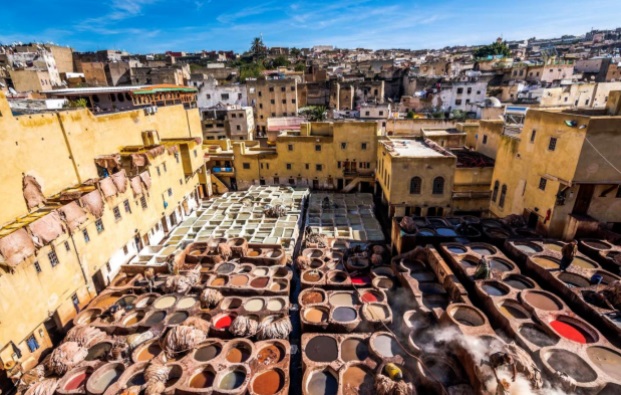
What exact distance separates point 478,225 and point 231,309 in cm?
1599

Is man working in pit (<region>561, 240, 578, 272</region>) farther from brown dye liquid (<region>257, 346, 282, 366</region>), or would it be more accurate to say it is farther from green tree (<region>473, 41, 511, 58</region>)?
green tree (<region>473, 41, 511, 58</region>)

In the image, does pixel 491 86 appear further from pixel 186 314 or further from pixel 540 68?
pixel 186 314

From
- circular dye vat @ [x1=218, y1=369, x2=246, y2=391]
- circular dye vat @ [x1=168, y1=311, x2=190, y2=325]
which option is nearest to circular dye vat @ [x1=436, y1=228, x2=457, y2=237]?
circular dye vat @ [x1=218, y1=369, x2=246, y2=391]

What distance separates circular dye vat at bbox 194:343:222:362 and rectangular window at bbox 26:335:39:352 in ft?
25.5

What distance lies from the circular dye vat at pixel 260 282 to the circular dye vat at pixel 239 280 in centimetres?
48

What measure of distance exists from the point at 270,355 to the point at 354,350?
3722 millimetres

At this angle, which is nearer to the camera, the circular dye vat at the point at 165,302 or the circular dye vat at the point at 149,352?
the circular dye vat at the point at 149,352

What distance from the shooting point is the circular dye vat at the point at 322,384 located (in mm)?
12141

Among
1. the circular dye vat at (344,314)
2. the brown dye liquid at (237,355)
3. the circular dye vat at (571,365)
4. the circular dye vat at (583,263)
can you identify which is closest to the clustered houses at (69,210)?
the brown dye liquid at (237,355)

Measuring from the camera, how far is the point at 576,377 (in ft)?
33.3

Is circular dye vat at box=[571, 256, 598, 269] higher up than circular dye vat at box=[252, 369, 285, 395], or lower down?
higher up

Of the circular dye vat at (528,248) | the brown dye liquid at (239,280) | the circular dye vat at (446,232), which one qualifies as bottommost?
the brown dye liquid at (239,280)

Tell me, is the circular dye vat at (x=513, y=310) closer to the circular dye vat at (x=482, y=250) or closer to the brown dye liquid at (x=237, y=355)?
the circular dye vat at (x=482, y=250)

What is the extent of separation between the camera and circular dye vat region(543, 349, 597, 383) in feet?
33.1
